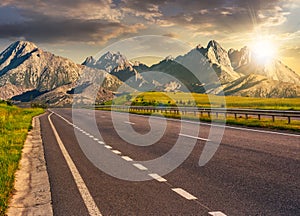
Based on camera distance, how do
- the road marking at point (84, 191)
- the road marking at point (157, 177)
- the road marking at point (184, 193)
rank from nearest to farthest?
the road marking at point (84, 191)
the road marking at point (184, 193)
the road marking at point (157, 177)

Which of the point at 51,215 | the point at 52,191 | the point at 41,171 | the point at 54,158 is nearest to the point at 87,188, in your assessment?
the point at 52,191

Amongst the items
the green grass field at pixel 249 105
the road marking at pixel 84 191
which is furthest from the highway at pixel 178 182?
the green grass field at pixel 249 105

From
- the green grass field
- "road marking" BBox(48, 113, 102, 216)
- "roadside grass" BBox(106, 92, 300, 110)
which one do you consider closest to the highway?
"road marking" BBox(48, 113, 102, 216)

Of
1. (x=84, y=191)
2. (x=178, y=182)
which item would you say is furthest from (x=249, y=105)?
(x=84, y=191)

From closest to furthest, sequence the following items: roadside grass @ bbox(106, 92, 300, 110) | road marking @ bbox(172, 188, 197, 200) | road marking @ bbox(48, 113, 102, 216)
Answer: road marking @ bbox(48, 113, 102, 216), road marking @ bbox(172, 188, 197, 200), roadside grass @ bbox(106, 92, 300, 110)

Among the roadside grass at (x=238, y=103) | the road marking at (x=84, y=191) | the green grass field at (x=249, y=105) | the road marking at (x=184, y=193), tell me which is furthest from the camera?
the roadside grass at (x=238, y=103)

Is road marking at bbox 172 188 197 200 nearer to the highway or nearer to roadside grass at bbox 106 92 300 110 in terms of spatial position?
the highway

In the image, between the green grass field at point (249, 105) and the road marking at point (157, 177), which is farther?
the green grass field at point (249, 105)

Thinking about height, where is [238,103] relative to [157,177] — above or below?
above

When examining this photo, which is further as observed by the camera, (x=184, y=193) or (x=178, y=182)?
→ (x=178, y=182)

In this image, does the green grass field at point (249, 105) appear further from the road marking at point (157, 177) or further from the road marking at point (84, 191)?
the road marking at point (84, 191)

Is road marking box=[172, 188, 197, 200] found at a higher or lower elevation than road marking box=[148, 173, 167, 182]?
higher

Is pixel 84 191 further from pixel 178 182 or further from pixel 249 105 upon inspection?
pixel 249 105

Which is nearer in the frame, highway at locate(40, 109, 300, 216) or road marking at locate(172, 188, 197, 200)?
highway at locate(40, 109, 300, 216)
